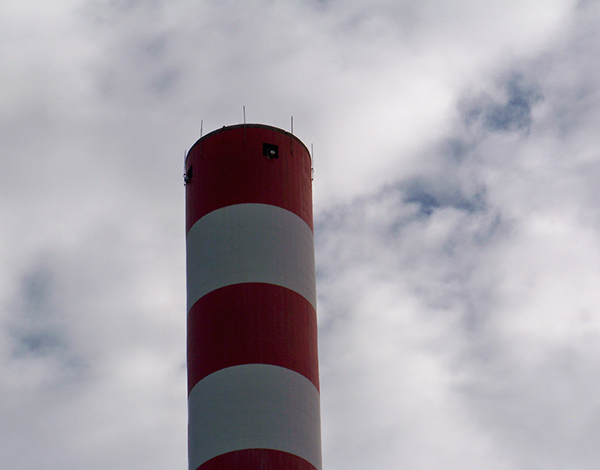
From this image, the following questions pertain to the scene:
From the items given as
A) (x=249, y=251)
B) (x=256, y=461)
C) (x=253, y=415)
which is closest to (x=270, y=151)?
(x=249, y=251)

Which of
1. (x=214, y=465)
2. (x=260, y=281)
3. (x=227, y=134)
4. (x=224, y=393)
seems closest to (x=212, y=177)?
(x=227, y=134)

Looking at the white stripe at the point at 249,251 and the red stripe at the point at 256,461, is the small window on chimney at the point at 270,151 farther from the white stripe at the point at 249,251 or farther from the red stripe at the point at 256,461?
the red stripe at the point at 256,461

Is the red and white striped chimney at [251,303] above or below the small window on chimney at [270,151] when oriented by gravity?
below

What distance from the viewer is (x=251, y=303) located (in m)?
25.4

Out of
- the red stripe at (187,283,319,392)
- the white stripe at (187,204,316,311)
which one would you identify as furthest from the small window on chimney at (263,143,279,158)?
the red stripe at (187,283,319,392)

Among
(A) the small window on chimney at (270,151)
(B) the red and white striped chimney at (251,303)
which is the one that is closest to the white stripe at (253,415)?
(B) the red and white striped chimney at (251,303)

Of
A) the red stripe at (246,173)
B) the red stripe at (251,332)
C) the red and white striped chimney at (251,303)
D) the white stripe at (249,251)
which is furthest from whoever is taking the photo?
the red stripe at (246,173)

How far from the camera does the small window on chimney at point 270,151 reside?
89.5 ft

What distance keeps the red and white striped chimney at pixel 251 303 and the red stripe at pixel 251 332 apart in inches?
1.0

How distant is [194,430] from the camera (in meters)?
24.9

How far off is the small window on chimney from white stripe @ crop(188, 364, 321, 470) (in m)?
5.77

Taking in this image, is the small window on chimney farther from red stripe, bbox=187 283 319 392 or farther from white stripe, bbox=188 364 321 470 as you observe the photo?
white stripe, bbox=188 364 321 470

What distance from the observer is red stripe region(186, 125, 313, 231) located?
26703 mm

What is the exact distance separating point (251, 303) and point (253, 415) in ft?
9.12
